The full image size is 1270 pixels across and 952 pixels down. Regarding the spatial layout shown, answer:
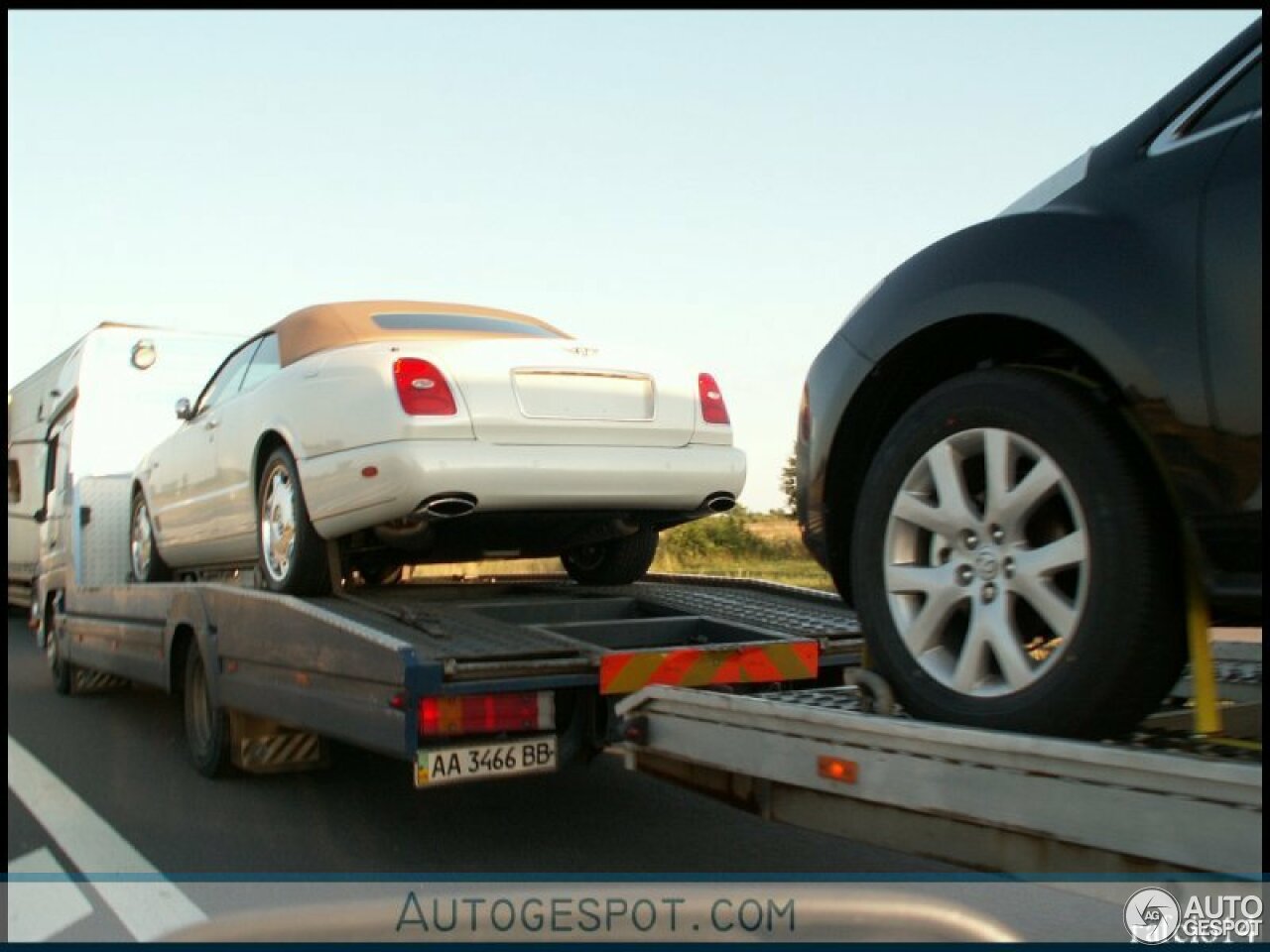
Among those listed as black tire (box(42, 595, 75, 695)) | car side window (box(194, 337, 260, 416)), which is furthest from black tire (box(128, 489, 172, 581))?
car side window (box(194, 337, 260, 416))

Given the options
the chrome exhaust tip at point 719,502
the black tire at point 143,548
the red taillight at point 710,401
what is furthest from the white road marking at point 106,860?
the red taillight at point 710,401

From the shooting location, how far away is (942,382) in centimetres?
346

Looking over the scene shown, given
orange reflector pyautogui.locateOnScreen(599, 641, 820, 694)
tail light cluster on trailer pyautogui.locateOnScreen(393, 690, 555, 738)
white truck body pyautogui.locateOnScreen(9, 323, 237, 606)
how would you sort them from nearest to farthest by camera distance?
tail light cluster on trailer pyautogui.locateOnScreen(393, 690, 555, 738) < orange reflector pyautogui.locateOnScreen(599, 641, 820, 694) < white truck body pyautogui.locateOnScreen(9, 323, 237, 606)

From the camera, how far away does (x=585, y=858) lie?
4.89 meters

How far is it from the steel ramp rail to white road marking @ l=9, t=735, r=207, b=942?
56.8 inches

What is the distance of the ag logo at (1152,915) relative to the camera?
87.2 inches

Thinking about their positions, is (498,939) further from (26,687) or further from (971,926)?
(26,687)

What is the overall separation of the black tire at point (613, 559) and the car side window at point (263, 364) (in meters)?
1.80

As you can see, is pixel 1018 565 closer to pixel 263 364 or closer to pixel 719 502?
pixel 719 502

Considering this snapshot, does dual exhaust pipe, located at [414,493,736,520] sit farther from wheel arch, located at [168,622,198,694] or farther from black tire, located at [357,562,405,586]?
wheel arch, located at [168,622,198,694]

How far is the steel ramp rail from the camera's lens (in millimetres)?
2123

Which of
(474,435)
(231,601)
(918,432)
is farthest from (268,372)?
(918,432)

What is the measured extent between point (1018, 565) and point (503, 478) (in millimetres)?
2796

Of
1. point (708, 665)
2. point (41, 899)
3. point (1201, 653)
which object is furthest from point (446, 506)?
point (1201, 653)
